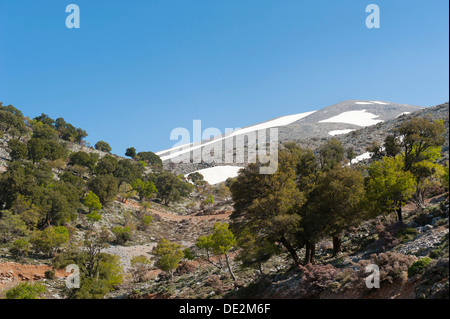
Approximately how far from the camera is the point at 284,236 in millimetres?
23625

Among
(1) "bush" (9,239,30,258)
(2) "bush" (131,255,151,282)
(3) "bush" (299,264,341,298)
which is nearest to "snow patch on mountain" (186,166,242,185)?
(2) "bush" (131,255,151,282)

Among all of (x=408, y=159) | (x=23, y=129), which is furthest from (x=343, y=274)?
(x=23, y=129)

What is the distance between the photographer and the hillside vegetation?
61.3 feet

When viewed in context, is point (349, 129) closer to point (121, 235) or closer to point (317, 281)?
point (121, 235)

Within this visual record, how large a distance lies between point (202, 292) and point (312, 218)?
1257 centimetres

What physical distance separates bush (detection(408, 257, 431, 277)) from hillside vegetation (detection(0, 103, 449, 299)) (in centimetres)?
6

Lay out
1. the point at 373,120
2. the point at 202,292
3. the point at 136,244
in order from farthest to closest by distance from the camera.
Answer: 1. the point at 373,120
2. the point at 136,244
3. the point at 202,292

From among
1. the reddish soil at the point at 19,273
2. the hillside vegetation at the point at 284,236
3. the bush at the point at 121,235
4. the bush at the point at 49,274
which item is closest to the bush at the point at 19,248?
the hillside vegetation at the point at 284,236

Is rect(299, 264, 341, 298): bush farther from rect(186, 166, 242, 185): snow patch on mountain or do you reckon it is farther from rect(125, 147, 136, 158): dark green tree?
rect(125, 147, 136, 158): dark green tree

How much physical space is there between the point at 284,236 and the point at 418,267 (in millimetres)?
9804

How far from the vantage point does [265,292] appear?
23.0m

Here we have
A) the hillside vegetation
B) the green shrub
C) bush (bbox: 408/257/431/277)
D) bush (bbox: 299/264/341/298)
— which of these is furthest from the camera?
the green shrub
